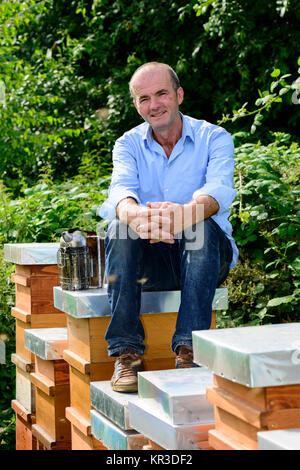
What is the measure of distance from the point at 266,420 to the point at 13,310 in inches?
105

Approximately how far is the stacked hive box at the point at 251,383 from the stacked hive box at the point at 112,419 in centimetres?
54

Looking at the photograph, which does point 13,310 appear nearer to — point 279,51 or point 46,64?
point 279,51

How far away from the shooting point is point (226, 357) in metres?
1.73

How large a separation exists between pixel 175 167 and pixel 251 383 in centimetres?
163

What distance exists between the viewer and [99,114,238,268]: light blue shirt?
2957 millimetres

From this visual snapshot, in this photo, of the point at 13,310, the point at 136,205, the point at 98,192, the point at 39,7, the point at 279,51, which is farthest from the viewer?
the point at 39,7

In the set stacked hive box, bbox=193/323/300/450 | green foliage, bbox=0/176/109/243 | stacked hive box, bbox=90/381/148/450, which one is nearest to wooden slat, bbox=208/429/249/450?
stacked hive box, bbox=193/323/300/450

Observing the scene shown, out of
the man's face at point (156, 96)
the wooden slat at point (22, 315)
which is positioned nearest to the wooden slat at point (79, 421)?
the wooden slat at point (22, 315)

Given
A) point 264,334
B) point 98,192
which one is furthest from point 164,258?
point 98,192

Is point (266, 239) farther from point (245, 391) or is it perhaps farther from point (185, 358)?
point (245, 391)

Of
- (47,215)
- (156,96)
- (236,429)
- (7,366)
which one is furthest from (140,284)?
(47,215)

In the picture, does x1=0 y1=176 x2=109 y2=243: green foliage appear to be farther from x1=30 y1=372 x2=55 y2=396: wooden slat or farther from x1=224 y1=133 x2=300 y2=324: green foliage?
x1=30 y1=372 x2=55 y2=396: wooden slat

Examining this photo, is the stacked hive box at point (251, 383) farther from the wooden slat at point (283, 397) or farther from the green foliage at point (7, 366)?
the green foliage at point (7, 366)

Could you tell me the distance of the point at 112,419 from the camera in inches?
96.3
